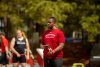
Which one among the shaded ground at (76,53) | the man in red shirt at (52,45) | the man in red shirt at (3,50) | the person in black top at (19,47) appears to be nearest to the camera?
the man in red shirt at (52,45)

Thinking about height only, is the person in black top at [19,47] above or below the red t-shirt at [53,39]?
below

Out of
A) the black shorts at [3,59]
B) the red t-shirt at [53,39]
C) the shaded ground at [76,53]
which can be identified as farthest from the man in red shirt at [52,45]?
the shaded ground at [76,53]

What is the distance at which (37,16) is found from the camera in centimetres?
1891

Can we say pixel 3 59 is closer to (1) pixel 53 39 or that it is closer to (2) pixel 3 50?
(2) pixel 3 50

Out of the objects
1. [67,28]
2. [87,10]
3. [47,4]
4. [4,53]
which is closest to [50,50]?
[4,53]

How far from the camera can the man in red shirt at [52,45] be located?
9.03m

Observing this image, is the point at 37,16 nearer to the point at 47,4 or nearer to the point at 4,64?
the point at 47,4

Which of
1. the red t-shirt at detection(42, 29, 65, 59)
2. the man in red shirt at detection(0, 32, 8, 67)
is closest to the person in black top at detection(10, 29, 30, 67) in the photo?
the man in red shirt at detection(0, 32, 8, 67)

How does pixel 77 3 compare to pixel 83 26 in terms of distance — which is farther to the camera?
pixel 77 3

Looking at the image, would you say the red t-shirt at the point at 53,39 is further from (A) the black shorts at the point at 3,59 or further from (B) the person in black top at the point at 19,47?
(A) the black shorts at the point at 3,59

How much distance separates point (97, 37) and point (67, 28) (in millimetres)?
2631

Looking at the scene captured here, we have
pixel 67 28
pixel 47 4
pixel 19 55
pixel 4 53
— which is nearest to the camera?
pixel 19 55

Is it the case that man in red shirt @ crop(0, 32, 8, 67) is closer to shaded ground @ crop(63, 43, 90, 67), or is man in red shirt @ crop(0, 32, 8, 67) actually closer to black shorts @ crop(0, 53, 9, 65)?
black shorts @ crop(0, 53, 9, 65)

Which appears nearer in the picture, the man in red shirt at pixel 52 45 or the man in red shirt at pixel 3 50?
the man in red shirt at pixel 52 45
